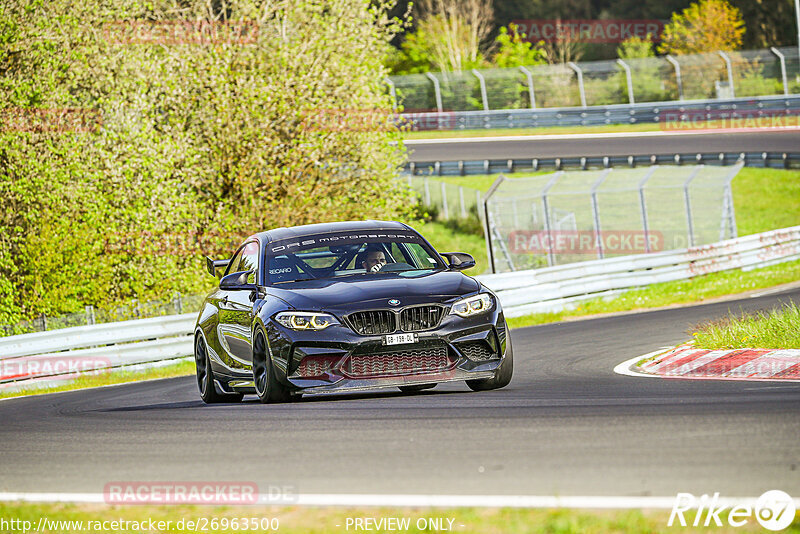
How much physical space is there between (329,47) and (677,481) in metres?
23.5

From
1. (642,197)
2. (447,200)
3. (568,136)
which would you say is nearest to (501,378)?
(642,197)

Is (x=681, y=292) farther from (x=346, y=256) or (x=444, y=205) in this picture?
(x=444, y=205)

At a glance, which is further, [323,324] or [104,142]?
[104,142]

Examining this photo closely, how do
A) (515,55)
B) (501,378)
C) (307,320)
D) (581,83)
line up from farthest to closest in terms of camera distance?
1. (515,55)
2. (581,83)
3. (501,378)
4. (307,320)

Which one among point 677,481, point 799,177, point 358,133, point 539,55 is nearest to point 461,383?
point 677,481

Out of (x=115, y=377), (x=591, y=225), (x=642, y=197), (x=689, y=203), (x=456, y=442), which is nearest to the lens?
(x=456, y=442)

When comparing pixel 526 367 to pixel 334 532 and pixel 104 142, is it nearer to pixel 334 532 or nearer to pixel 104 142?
pixel 334 532

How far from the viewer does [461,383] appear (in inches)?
462

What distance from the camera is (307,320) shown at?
31.8ft

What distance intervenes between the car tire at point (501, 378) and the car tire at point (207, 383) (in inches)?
97.0

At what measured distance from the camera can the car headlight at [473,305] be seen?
9.85 m

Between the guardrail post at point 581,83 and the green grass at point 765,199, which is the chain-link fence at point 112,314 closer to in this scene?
the green grass at point 765,199

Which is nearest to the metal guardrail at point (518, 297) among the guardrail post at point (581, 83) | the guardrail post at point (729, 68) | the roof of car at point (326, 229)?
the roof of car at point (326, 229)

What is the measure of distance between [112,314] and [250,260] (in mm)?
10475
